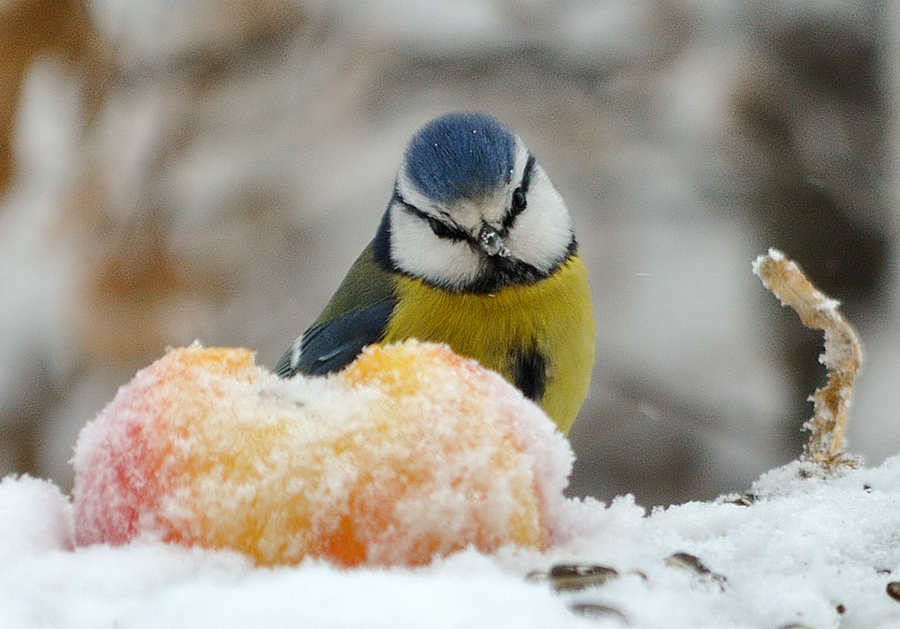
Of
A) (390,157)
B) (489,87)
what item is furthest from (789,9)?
(390,157)

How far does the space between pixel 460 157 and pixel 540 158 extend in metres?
1.07

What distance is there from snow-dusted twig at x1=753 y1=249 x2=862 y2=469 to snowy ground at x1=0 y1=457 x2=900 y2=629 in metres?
0.17

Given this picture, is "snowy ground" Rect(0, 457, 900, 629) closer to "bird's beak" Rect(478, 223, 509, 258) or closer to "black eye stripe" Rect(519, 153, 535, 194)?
"bird's beak" Rect(478, 223, 509, 258)

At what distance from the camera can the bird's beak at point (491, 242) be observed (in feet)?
4.27

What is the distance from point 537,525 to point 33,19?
5.40ft

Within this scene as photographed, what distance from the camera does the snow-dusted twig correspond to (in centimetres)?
84

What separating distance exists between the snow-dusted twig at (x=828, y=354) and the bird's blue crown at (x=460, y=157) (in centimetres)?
52

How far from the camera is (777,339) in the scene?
7.55 ft

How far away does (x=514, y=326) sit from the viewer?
1328mm

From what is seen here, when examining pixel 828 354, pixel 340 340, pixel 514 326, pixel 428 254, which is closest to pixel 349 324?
pixel 340 340

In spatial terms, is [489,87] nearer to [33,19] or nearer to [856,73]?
[856,73]

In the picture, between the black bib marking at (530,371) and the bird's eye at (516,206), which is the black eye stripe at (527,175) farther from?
the black bib marking at (530,371)

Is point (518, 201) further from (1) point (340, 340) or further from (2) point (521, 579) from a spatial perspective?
(2) point (521, 579)

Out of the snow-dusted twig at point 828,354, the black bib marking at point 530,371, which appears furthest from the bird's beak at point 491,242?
the snow-dusted twig at point 828,354
